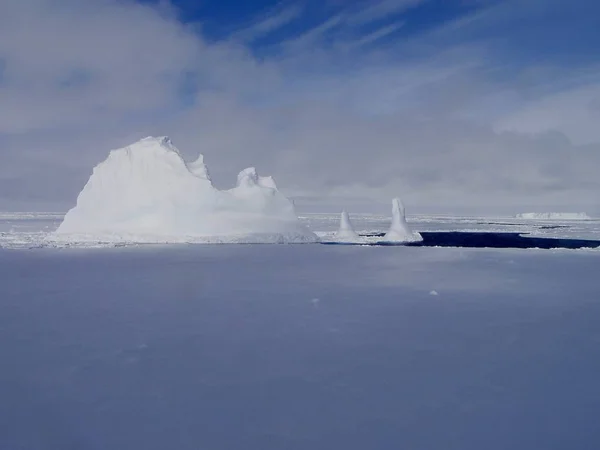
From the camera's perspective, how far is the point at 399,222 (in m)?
31.3

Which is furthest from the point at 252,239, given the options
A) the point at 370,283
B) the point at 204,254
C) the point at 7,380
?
the point at 7,380

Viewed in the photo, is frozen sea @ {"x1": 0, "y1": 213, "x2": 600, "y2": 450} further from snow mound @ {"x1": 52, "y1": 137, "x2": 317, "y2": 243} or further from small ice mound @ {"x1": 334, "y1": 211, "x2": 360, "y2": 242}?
small ice mound @ {"x1": 334, "y1": 211, "x2": 360, "y2": 242}

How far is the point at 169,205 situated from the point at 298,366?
24788 mm

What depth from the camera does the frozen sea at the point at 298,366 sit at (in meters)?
4.35

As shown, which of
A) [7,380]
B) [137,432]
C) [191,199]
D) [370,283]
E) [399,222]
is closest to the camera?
[137,432]

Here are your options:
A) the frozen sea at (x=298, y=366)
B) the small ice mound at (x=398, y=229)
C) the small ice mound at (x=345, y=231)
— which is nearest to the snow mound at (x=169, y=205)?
the small ice mound at (x=345, y=231)

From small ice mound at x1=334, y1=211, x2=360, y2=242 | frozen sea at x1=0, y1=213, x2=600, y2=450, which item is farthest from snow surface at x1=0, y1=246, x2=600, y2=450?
small ice mound at x1=334, y1=211, x2=360, y2=242

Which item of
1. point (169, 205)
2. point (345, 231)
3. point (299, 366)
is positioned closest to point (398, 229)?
point (345, 231)

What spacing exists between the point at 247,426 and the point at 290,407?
1.86 feet

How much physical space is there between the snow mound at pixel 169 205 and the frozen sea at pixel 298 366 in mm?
16371

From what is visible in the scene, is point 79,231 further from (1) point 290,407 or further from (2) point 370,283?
(1) point 290,407

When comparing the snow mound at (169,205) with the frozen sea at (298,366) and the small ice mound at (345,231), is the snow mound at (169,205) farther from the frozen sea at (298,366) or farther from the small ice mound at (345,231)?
the frozen sea at (298,366)

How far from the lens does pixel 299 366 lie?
6.12 meters

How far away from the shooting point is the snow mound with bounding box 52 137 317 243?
29.3 m
